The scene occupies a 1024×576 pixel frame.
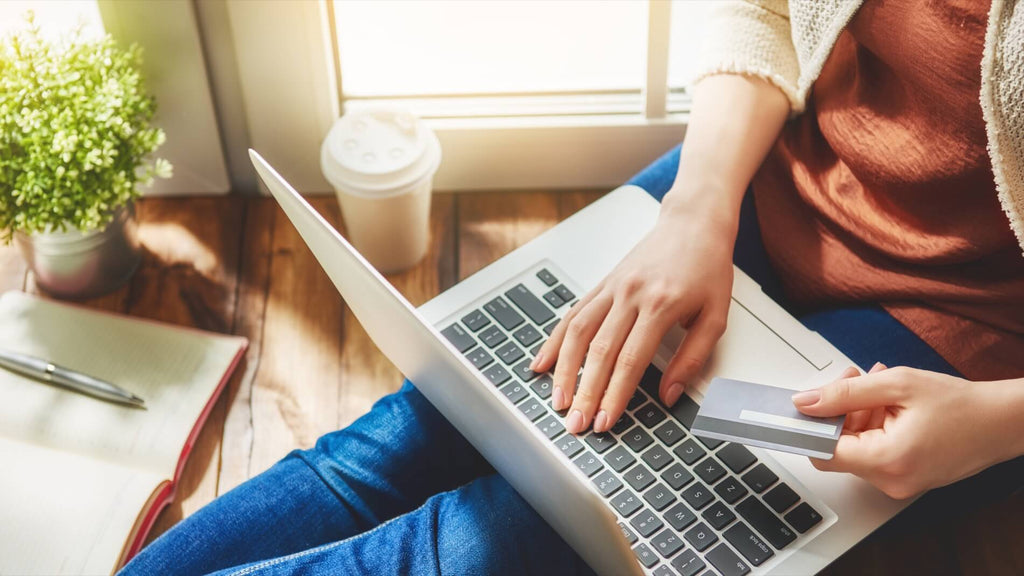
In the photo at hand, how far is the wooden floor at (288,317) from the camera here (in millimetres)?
1196

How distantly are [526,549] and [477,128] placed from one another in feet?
2.44

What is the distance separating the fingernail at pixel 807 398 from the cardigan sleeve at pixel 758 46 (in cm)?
34

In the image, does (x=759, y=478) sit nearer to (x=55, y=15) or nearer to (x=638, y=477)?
(x=638, y=477)

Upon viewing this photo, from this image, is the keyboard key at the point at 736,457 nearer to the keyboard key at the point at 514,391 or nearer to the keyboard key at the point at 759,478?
the keyboard key at the point at 759,478

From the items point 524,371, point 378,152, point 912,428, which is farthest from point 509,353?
point 378,152

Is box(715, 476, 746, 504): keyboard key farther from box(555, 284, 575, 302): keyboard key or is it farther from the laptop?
box(555, 284, 575, 302): keyboard key

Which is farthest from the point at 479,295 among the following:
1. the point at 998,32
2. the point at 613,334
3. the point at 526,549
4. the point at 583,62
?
the point at 583,62

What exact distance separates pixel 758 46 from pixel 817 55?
0.07 m

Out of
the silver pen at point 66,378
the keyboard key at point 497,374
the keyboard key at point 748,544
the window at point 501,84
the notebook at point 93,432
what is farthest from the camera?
the window at point 501,84

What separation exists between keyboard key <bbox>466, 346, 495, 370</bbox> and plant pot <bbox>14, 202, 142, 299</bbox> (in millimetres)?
578

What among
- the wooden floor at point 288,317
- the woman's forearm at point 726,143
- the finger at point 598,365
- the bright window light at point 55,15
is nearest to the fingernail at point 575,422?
the finger at point 598,365

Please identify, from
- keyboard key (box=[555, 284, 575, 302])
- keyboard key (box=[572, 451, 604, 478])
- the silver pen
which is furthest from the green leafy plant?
keyboard key (box=[572, 451, 604, 478])

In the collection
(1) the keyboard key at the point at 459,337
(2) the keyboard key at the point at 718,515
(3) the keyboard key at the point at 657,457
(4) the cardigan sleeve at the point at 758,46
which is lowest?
(2) the keyboard key at the point at 718,515

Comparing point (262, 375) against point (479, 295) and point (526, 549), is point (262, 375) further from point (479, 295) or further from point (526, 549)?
point (526, 549)
